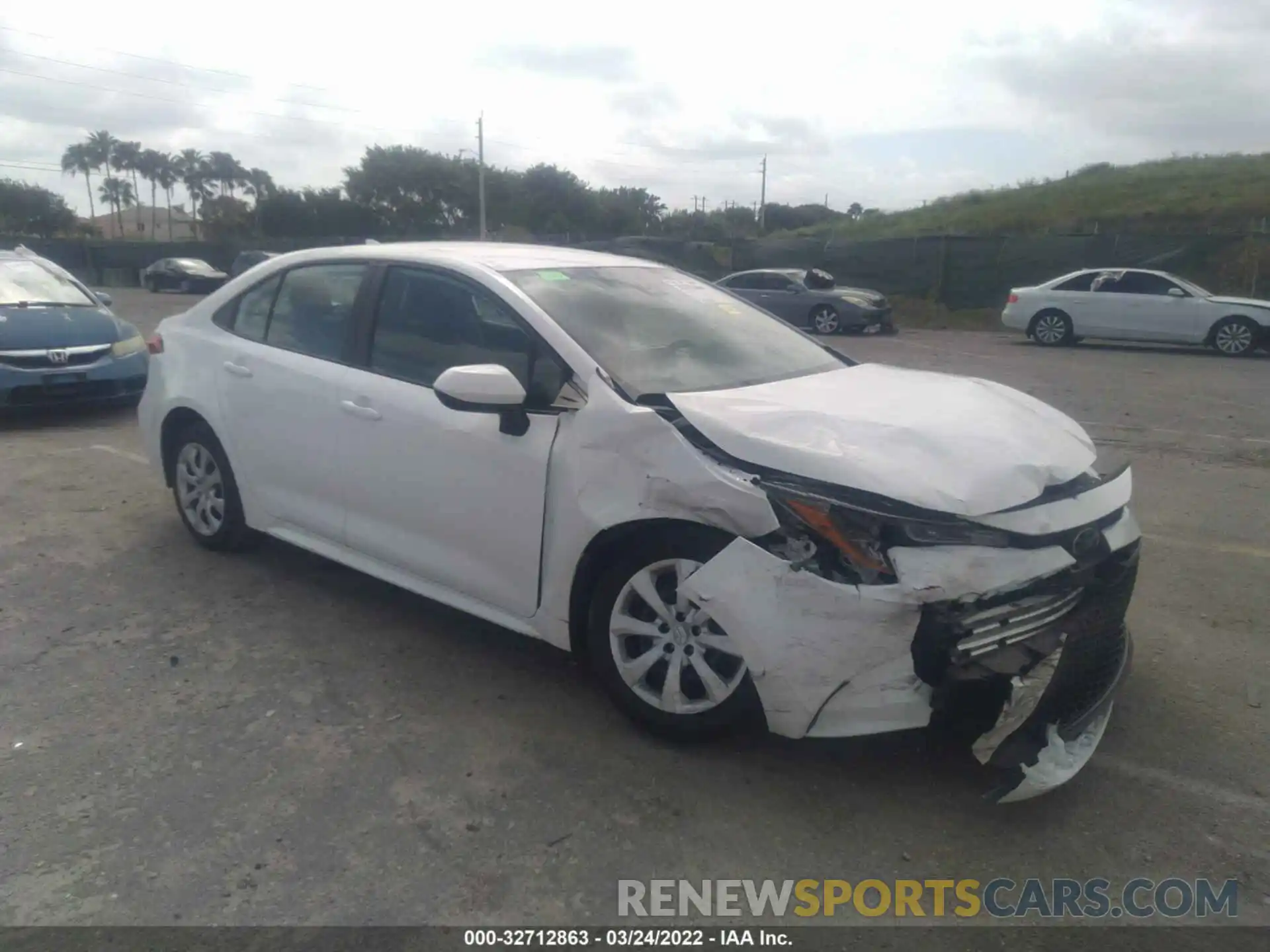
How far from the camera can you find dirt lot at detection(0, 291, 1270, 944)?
271 cm

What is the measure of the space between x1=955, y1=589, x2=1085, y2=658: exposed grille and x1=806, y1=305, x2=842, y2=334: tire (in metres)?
17.4

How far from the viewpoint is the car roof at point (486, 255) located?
4.12 m

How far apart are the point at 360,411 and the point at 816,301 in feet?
55.2

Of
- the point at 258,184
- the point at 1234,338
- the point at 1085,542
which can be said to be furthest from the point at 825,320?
the point at 258,184

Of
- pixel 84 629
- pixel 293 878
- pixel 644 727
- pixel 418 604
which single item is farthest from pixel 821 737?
pixel 84 629

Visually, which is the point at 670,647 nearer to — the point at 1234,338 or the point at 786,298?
the point at 1234,338

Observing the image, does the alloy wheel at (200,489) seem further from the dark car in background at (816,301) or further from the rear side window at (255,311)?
the dark car in background at (816,301)


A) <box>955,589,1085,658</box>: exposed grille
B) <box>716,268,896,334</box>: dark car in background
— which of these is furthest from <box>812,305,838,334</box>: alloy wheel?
<box>955,589,1085,658</box>: exposed grille

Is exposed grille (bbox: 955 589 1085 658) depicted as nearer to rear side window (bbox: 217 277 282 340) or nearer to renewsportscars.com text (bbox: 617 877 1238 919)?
renewsportscars.com text (bbox: 617 877 1238 919)

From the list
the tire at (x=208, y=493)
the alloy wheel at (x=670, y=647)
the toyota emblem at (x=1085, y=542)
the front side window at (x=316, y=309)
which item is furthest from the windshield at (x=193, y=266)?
the toyota emblem at (x=1085, y=542)

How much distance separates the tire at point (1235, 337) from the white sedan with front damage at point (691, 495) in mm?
14266

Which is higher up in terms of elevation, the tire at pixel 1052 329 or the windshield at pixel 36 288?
the windshield at pixel 36 288

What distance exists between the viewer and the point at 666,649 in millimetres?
3215

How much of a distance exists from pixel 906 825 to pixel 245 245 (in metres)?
44.1
